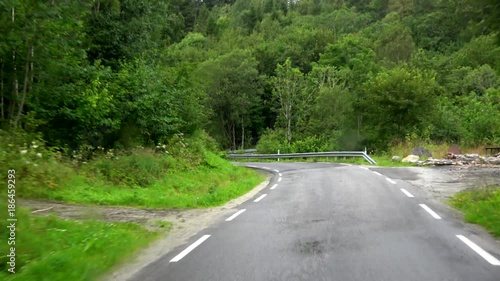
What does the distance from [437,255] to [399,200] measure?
5.62 metres

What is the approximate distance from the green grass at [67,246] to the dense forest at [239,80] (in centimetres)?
634

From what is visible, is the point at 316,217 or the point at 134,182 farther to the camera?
the point at 134,182

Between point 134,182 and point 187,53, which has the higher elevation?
point 187,53

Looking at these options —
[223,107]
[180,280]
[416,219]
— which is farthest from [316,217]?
[223,107]

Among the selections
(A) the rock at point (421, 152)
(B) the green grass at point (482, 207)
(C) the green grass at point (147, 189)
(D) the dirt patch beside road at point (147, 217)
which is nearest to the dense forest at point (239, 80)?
(C) the green grass at point (147, 189)

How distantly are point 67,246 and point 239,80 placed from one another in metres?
54.6

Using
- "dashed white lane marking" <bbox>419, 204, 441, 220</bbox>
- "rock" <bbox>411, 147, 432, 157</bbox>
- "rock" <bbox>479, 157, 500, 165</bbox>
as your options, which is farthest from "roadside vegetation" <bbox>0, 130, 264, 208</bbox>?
"rock" <bbox>411, 147, 432, 157</bbox>

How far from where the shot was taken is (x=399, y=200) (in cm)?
1190

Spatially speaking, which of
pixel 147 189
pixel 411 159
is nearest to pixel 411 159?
pixel 411 159

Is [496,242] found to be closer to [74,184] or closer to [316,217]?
[316,217]

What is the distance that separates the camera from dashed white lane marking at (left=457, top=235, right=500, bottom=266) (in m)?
6.09

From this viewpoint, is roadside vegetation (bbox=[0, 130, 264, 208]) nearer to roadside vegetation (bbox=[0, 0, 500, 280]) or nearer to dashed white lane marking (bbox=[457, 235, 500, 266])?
roadside vegetation (bbox=[0, 0, 500, 280])

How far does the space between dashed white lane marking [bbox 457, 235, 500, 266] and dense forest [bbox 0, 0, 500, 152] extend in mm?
3949

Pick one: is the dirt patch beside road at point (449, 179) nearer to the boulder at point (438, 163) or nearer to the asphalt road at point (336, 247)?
the boulder at point (438, 163)
